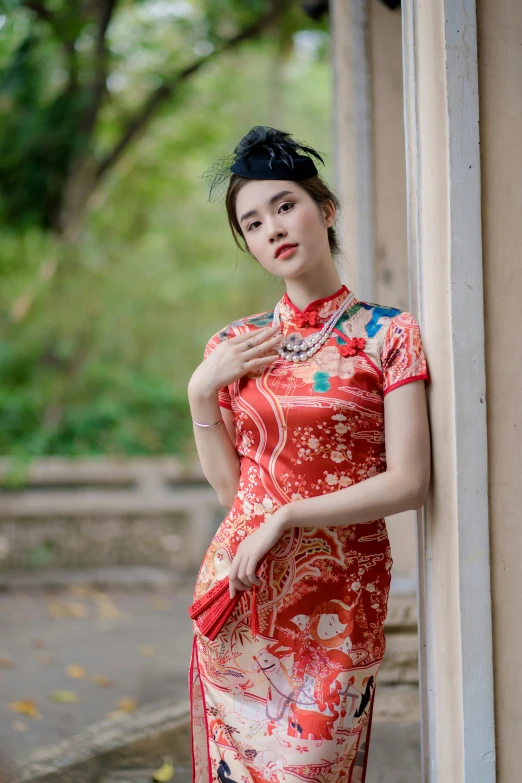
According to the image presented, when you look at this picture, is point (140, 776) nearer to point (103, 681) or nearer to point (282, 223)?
point (103, 681)

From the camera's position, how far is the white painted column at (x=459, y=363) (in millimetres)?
1507

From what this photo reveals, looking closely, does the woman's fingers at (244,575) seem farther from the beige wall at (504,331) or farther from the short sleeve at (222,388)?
the beige wall at (504,331)

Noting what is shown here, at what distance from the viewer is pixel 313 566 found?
1689mm

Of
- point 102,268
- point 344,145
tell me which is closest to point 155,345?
point 102,268

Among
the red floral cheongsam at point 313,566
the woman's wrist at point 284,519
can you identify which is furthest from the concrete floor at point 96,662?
the woman's wrist at point 284,519

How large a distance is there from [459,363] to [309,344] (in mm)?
317

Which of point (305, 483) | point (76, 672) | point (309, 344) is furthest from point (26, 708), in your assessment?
point (309, 344)

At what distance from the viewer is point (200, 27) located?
Result: 7395mm

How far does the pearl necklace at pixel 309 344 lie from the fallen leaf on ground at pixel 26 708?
2483mm

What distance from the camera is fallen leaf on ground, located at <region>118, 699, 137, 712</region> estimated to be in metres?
3.62

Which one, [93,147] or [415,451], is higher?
[93,147]

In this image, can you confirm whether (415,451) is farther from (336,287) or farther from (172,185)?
(172,185)

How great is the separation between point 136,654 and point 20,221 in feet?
14.5

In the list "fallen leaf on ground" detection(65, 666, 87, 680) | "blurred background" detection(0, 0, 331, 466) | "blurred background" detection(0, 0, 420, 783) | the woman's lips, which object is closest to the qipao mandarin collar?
the woman's lips
